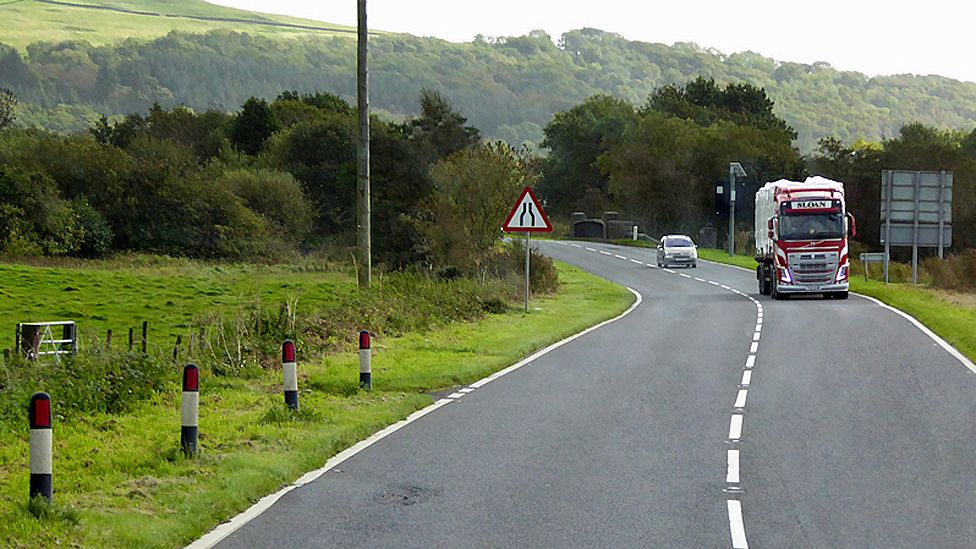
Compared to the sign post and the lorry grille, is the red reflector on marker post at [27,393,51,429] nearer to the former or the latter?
the sign post

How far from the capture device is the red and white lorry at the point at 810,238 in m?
40.4

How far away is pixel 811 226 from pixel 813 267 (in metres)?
1.29

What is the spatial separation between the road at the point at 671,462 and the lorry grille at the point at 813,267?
17012 millimetres

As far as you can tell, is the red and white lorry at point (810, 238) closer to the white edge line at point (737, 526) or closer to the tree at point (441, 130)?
the tree at point (441, 130)

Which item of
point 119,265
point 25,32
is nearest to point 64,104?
point 25,32

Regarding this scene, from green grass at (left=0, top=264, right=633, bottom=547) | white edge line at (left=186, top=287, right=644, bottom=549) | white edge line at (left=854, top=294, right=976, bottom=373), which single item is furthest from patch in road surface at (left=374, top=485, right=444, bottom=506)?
white edge line at (left=854, top=294, right=976, bottom=373)

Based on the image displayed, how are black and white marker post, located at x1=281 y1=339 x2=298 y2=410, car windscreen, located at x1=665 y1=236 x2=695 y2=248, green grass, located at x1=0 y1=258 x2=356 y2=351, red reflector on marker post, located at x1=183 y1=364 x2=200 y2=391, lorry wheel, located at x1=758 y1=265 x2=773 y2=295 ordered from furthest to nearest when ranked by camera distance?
1. car windscreen, located at x1=665 y1=236 x2=695 y2=248
2. lorry wheel, located at x1=758 y1=265 x2=773 y2=295
3. green grass, located at x1=0 y1=258 x2=356 y2=351
4. black and white marker post, located at x1=281 y1=339 x2=298 y2=410
5. red reflector on marker post, located at x1=183 y1=364 x2=200 y2=391

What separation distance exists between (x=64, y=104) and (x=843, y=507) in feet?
507

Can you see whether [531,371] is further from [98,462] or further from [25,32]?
[25,32]

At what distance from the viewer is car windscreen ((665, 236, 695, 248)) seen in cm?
6275

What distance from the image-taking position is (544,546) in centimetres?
905

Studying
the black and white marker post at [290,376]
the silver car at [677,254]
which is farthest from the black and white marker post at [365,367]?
the silver car at [677,254]

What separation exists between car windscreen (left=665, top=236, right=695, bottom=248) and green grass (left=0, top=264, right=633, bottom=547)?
134ft

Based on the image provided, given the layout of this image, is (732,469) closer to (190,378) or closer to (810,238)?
(190,378)
